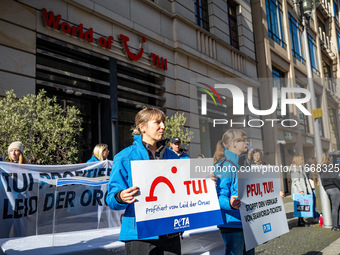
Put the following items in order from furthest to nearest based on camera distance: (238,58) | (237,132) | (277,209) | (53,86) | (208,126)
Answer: (238,58) < (208,126) < (53,86) < (277,209) < (237,132)

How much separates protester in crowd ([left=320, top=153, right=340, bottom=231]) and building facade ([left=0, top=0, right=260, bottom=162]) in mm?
2100

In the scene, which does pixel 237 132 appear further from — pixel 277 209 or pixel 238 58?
pixel 238 58

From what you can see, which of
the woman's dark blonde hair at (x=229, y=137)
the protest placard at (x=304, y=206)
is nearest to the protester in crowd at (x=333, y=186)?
the protest placard at (x=304, y=206)

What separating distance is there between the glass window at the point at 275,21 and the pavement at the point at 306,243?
1492 centimetres

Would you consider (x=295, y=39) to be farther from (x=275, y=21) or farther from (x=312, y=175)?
(x=312, y=175)

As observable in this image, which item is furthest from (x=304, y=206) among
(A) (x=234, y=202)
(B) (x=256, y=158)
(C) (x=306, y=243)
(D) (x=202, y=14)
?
(D) (x=202, y=14)

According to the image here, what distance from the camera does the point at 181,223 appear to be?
2.80 m

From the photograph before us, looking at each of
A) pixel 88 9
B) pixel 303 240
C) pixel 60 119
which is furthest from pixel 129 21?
pixel 303 240

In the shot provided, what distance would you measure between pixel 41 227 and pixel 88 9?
632 cm

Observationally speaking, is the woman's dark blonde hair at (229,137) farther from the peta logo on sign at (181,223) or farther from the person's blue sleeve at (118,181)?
the person's blue sleeve at (118,181)

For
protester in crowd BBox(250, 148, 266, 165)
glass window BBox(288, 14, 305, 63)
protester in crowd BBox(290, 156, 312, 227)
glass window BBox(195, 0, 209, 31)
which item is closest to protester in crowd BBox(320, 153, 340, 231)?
protester in crowd BBox(290, 156, 312, 227)

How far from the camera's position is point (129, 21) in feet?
34.8

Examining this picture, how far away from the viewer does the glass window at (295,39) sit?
23.7 metres

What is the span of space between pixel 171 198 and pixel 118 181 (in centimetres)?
53
